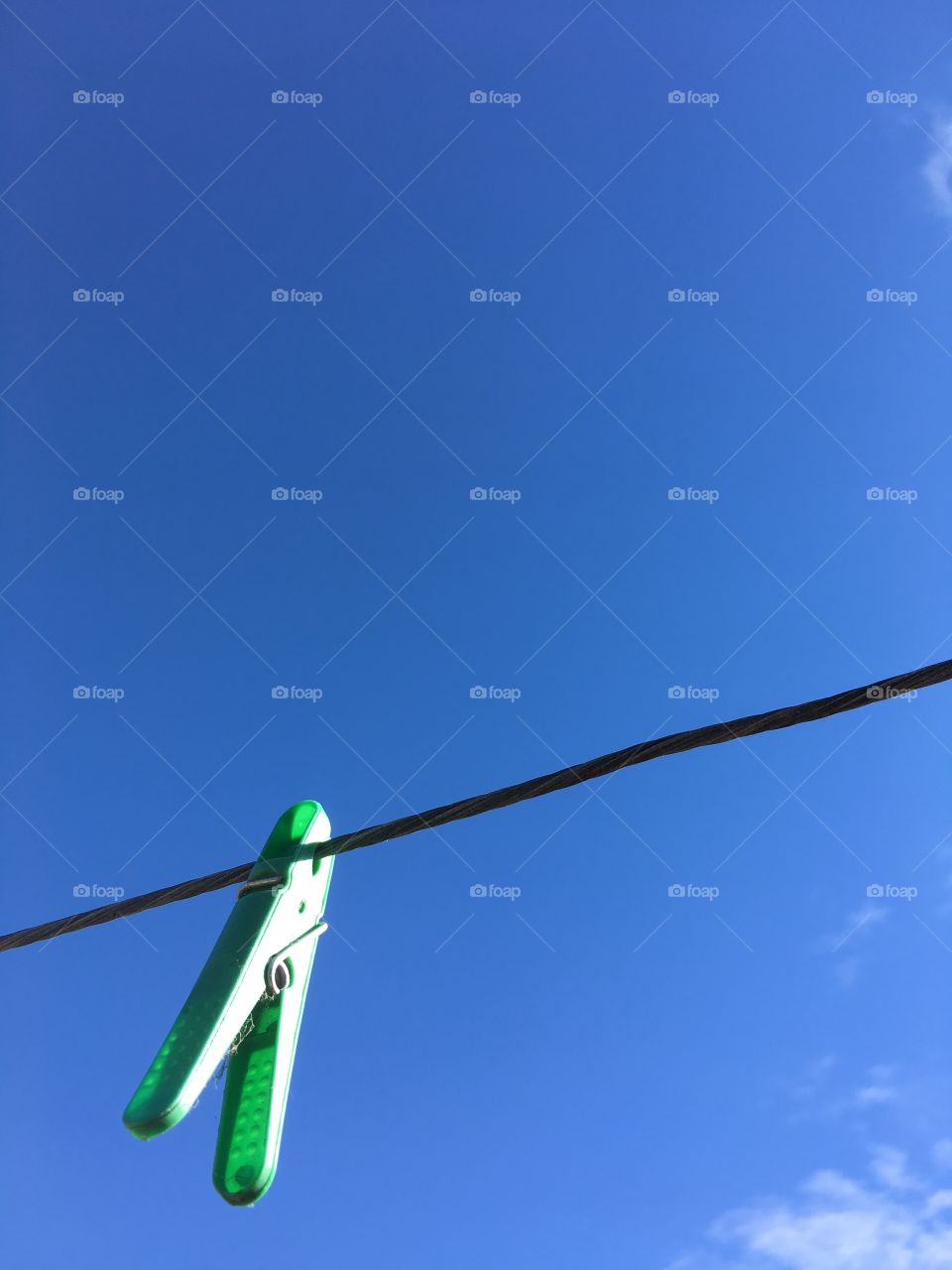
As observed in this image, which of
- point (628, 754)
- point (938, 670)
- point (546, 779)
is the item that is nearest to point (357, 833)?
point (546, 779)

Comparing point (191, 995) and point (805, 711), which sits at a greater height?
point (805, 711)

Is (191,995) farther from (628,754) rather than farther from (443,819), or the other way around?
(628,754)

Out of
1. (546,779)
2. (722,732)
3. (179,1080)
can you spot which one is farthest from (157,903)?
(722,732)

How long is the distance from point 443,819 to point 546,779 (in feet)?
1.03

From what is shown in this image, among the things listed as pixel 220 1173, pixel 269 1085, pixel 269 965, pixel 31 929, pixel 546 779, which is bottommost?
pixel 220 1173

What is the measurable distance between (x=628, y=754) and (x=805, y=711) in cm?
46

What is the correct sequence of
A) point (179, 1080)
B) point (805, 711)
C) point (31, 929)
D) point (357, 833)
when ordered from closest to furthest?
point (179, 1080) < point (805, 711) < point (357, 833) < point (31, 929)

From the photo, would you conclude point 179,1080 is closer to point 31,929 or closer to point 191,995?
point 191,995

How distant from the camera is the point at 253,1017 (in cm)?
275

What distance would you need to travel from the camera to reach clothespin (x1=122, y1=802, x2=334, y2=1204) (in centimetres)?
220

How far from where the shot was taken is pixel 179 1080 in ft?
7.05

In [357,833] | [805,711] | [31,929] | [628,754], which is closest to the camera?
[805,711]

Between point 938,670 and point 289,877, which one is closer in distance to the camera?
point 938,670

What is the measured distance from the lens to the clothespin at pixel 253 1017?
86.4 inches
